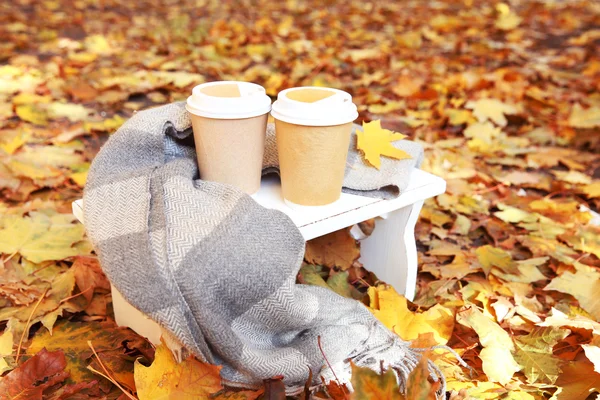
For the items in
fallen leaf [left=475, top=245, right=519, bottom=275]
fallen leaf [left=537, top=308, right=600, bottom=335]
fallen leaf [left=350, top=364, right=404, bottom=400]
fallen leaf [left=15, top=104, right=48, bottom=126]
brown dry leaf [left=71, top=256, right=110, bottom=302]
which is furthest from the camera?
fallen leaf [left=15, top=104, right=48, bottom=126]

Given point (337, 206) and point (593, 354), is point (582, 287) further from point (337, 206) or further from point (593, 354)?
point (337, 206)

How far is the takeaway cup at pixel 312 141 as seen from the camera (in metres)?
0.91

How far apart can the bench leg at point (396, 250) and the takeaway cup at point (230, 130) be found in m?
0.34

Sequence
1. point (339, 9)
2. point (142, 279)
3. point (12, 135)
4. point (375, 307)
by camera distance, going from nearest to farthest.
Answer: point (142, 279) → point (375, 307) → point (12, 135) → point (339, 9)

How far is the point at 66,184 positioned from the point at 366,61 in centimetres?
196

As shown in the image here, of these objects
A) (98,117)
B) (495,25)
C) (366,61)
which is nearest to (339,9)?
(495,25)

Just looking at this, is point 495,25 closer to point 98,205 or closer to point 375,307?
point 375,307

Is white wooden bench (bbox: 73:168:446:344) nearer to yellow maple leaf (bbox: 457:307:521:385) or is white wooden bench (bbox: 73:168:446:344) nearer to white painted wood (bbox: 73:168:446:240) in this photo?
white painted wood (bbox: 73:168:446:240)

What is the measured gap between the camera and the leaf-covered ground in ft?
3.33

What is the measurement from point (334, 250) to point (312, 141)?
1.42 ft

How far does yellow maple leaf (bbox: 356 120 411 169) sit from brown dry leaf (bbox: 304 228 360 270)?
0.84ft

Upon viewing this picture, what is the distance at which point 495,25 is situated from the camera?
13.4 feet

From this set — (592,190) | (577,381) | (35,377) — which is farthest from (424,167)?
(35,377)

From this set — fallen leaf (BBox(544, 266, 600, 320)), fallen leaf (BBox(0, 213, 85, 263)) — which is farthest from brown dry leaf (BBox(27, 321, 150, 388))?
fallen leaf (BBox(544, 266, 600, 320))
